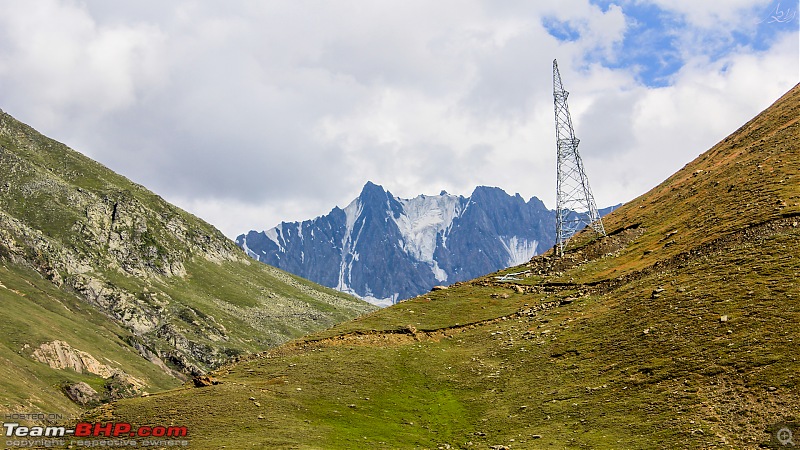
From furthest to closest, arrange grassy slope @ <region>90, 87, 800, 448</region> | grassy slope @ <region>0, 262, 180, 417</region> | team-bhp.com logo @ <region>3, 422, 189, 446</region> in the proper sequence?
grassy slope @ <region>0, 262, 180, 417</region>
team-bhp.com logo @ <region>3, 422, 189, 446</region>
grassy slope @ <region>90, 87, 800, 448</region>

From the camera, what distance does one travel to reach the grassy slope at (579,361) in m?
42.8

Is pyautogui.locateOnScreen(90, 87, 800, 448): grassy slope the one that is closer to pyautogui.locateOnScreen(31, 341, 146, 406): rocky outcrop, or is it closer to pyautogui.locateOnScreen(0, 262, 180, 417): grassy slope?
pyautogui.locateOnScreen(0, 262, 180, 417): grassy slope

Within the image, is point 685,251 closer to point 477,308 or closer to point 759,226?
point 759,226

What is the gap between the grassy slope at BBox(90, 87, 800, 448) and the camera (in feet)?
141

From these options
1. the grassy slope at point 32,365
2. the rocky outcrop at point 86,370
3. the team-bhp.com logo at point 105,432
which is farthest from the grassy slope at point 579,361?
the rocky outcrop at point 86,370

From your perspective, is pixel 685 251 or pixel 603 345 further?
pixel 685 251

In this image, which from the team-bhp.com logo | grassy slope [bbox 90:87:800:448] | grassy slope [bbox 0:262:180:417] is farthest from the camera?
grassy slope [bbox 0:262:180:417]

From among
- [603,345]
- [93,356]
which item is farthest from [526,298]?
[93,356]

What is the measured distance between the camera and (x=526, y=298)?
78.1 m

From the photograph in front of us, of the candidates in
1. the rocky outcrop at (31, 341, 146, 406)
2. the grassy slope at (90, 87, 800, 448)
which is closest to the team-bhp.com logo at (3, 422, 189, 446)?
the grassy slope at (90, 87, 800, 448)

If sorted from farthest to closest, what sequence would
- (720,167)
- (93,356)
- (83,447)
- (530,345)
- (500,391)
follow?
(93,356) → (720,167) → (530,345) → (500,391) → (83,447)

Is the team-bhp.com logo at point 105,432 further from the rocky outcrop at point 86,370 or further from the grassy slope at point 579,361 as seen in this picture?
the rocky outcrop at point 86,370

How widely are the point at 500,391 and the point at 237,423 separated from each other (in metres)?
21.8

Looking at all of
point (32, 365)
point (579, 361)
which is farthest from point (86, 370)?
point (579, 361)
